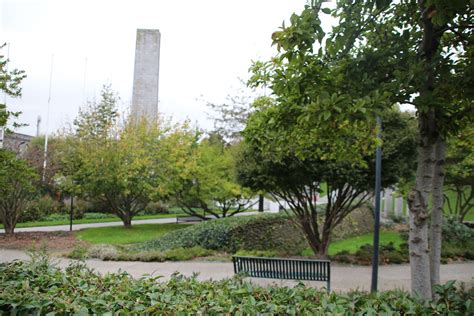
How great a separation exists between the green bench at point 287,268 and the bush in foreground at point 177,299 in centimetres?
349

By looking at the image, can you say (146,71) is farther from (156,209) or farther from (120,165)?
(120,165)

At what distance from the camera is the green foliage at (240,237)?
1339cm

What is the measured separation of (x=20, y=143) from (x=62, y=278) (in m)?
18.0

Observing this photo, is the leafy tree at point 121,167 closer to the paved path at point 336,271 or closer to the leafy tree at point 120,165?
the leafy tree at point 120,165

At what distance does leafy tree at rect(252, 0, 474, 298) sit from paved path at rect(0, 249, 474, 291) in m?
4.44

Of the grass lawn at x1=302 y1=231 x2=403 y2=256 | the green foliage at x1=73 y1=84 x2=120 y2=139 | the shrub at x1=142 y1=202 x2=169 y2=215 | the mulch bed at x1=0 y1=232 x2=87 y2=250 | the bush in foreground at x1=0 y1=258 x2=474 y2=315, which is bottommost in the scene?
Result: the mulch bed at x1=0 y1=232 x2=87 y2=250

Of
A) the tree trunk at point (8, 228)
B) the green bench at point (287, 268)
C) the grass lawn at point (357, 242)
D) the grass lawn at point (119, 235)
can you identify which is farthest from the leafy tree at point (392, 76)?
the tree trunk at point (8, 228)

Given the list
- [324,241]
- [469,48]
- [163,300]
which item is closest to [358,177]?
[324,241]

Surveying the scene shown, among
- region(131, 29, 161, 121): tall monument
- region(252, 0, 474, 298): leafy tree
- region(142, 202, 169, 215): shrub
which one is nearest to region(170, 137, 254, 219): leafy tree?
region(142, 202, 169, 215): shrub

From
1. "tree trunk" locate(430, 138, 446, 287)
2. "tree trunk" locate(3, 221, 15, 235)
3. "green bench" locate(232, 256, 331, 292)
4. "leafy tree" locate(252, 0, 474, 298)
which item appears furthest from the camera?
"tree trunk" locate(3, 221, 15, 235)

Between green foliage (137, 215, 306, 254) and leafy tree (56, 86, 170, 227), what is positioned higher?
leafy tree (56, 86, 170, 227)

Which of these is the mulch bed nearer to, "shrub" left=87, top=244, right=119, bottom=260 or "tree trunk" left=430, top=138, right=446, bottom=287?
"shrub" left=87, top=244, right=119, bottom=260

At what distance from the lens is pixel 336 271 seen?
9891 mm

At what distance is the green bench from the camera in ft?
24.0
